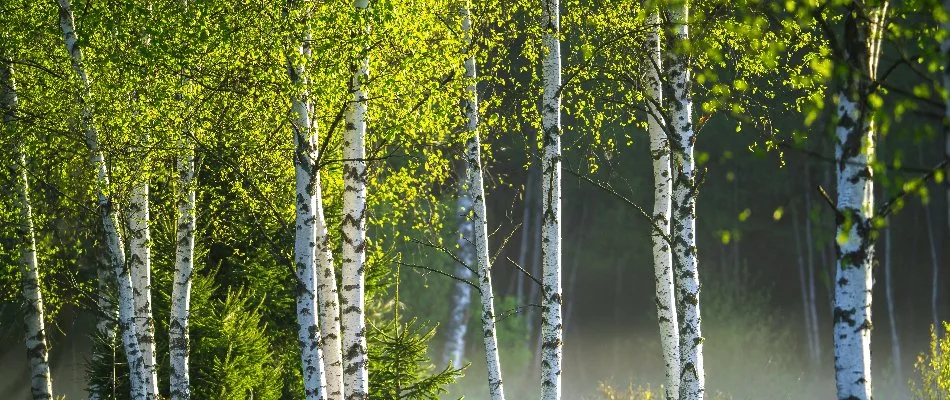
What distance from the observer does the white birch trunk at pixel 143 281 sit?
40.5ft

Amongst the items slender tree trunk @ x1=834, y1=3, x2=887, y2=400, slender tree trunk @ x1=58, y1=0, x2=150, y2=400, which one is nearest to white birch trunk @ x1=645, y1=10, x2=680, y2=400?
slender tree trunk @ x1=834, y1=3, x2=887, y2=400

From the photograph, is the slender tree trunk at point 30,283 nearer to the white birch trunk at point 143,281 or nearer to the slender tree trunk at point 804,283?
the white birch trunk at point 143,281

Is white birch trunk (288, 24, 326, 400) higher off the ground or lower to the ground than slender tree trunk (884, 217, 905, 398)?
lower

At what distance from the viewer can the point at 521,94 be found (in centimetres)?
1343

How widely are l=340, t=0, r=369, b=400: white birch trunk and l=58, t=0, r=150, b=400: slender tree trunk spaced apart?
2444 millimetres

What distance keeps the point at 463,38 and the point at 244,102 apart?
8.73 ft

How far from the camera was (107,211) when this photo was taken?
11.2 meters

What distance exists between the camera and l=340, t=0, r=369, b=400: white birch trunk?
421 inches

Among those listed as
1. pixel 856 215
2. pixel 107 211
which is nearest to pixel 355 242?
pixel 107 211

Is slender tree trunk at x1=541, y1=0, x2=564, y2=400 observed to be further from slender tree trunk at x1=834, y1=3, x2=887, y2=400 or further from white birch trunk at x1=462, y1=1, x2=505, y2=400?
slender tree trunk at x1=834, y1=3, x2=887, y2=400

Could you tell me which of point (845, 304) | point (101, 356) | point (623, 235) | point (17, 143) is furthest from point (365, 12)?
point (623, 235)

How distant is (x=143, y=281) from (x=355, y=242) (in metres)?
3.41

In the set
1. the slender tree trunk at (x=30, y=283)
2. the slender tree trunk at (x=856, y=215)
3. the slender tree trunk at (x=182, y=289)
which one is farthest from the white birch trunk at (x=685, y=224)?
the slender tree trunk at (x=30, y=283)

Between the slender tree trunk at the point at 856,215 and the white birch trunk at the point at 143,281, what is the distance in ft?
27.2
